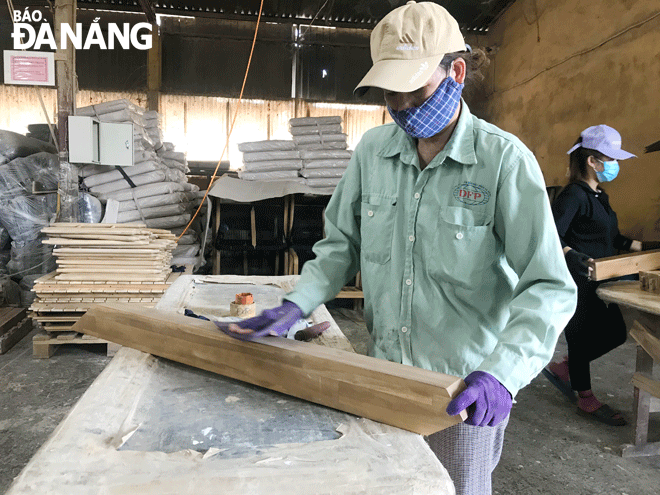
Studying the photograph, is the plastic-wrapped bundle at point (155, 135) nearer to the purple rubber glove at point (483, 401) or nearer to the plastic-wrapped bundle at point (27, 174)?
the plastic-wrapped bundle at point (27, 174)

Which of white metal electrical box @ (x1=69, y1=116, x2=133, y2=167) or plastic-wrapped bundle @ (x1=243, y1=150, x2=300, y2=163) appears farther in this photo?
plastic-wrapped bundle @ (x1=243, y1=150, x2=300, y2=163)

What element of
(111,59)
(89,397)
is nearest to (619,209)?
(89,397)

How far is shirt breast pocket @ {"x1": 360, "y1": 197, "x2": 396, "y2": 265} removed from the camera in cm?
155

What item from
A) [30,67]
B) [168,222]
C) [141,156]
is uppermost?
[30,67]

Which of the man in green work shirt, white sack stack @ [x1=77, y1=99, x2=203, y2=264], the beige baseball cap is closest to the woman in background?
the man in green work shirt

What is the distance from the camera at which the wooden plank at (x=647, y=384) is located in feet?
9.48

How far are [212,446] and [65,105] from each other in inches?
186

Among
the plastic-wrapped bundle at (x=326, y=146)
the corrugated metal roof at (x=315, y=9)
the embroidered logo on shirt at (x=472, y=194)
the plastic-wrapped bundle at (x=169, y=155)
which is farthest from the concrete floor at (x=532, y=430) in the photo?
the corrugated metal roof at (x=315, y=9)

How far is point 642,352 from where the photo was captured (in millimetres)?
3078

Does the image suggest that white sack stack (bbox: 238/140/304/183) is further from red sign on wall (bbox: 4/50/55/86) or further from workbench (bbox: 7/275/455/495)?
workbench (bbox: 7/275/455/495)

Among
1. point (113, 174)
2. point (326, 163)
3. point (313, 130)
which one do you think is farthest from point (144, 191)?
point (313, 130)

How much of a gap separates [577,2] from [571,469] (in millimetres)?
6537

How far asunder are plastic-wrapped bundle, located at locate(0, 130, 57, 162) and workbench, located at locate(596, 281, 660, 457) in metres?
6.07

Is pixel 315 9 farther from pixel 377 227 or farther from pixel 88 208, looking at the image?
pixel 377 227
